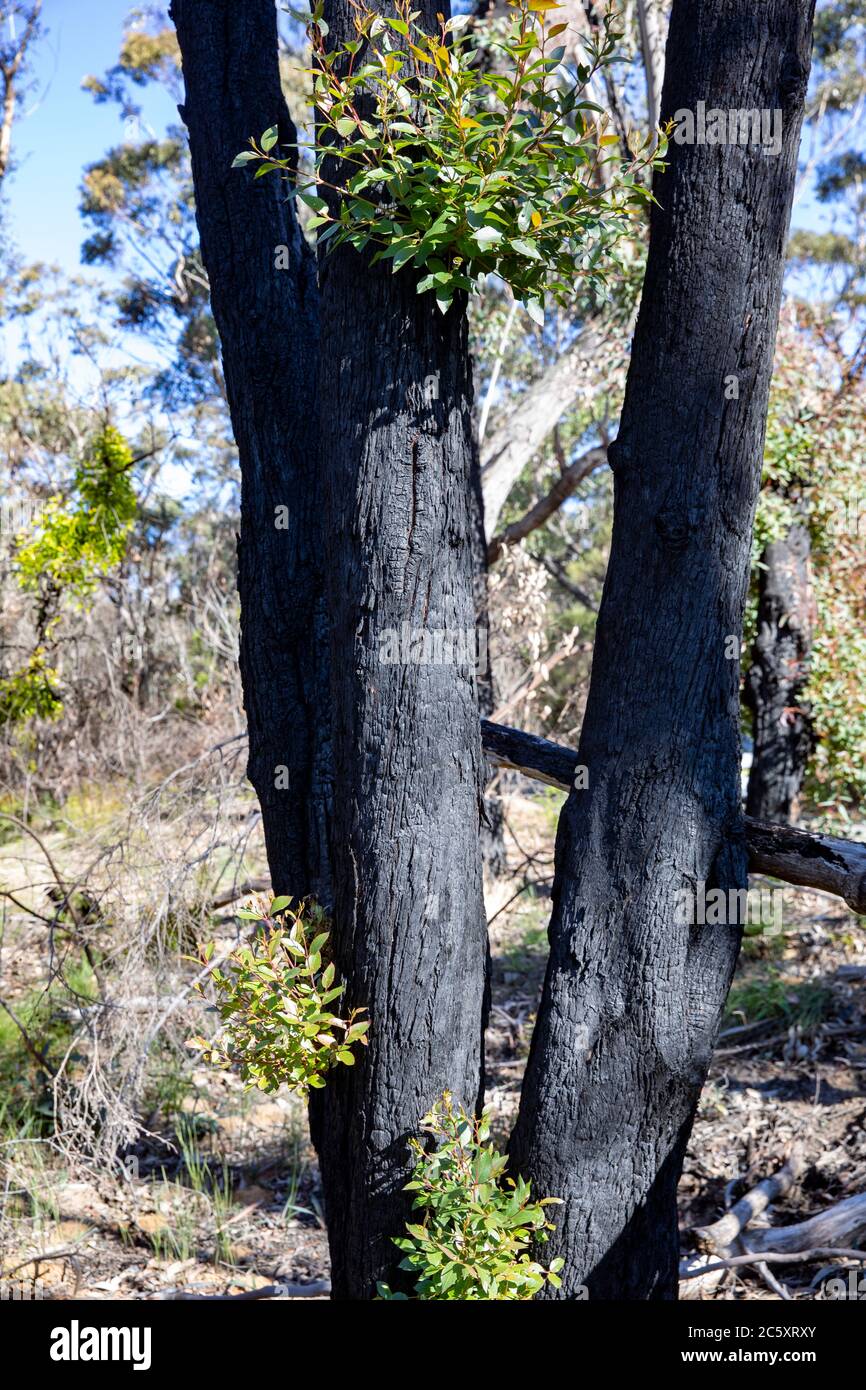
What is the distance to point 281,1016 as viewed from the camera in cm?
228

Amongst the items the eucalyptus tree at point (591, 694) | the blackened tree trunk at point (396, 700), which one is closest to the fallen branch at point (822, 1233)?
the eucalyptus tree at point (591, 694)

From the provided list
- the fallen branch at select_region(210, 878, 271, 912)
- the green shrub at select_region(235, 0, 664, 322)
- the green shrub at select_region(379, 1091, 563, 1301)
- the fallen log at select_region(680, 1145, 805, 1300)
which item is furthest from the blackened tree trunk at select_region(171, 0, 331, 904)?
the fallen branch at select_region(210, 878, 271, 912)

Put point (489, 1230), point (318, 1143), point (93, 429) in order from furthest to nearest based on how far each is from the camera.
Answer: point (93, 429) < point (318, 1143) < point (489, 1230)

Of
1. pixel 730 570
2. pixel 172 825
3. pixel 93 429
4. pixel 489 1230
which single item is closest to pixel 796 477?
pixel 172 825

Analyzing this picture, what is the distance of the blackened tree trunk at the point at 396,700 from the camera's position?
2.37m

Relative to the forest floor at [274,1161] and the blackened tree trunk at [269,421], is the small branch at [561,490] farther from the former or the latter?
the blackened tree trunk at [269,421]

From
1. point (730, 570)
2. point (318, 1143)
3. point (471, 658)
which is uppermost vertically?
point (730, 570)

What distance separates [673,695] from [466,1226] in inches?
44.9

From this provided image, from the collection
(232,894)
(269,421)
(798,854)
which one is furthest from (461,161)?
(232,894)

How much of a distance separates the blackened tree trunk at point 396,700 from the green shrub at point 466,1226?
13cm

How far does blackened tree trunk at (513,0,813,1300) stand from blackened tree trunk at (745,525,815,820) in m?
4.77
